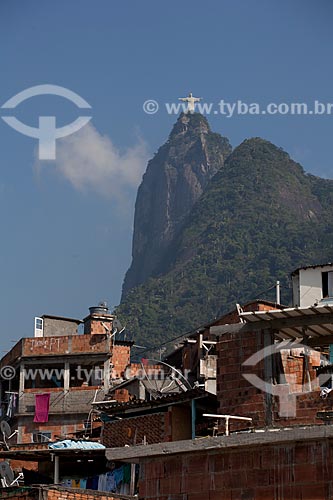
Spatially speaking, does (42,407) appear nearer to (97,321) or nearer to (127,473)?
(97,321)

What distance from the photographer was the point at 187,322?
415 feet

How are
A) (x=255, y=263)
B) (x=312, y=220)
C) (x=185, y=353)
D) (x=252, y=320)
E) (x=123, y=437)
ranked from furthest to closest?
(x=312, y=220) < (x=255, y=263) < (x=185, y=353) < (x=123, y=437) < (x=252, y=320)

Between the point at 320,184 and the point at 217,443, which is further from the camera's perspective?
the point at 320,184

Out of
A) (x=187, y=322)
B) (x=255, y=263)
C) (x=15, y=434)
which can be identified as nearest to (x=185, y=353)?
(x=15, y=434)

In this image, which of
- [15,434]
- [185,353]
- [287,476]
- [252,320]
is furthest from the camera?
[15,434]

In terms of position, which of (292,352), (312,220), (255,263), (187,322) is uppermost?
(312,220)

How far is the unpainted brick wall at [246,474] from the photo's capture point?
42.0ft

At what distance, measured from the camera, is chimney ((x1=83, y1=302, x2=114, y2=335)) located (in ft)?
153

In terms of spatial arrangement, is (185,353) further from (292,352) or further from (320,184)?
(320,184)

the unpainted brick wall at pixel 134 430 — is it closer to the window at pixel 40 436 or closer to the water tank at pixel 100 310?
the window at pixel 40 436

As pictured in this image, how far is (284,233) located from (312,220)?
1128 centimetres

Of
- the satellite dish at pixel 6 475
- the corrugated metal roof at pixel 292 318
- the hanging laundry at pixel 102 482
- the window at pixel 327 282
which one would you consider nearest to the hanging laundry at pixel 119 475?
the hanging laundry at pixel 102 482

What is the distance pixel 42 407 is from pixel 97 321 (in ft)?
19.4

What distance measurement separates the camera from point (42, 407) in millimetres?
42219
